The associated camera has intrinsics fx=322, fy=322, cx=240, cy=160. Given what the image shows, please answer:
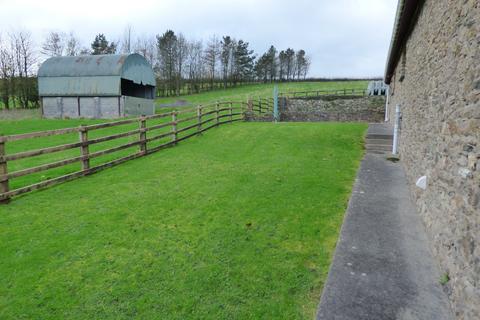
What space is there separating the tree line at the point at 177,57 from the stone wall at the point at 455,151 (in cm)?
4082

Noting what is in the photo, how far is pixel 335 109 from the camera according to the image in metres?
30.3

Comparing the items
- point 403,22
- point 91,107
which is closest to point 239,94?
point 91,107

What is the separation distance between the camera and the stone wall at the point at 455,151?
227cm

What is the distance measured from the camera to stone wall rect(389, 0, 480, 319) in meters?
2.27

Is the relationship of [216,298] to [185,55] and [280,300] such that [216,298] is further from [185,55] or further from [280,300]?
[185,55]

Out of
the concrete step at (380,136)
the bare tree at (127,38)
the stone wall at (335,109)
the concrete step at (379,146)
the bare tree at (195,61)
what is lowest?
the concrete step at (379,146)

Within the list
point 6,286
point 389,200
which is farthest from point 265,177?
point 6,286

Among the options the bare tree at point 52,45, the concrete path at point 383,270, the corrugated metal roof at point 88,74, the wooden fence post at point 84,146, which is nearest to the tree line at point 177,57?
the bare tree at point 52,45

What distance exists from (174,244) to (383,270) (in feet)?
7.18

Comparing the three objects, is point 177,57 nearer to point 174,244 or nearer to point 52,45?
point 52,45

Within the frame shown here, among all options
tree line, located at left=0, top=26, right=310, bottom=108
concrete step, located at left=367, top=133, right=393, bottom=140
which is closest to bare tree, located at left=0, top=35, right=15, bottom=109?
tree line, located at left=0, top=26, right=310, bottom=108

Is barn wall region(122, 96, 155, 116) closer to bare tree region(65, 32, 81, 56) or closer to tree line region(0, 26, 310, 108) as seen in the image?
tree line region(0, 26, 310, 108)

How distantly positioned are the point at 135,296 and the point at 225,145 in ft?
25.7

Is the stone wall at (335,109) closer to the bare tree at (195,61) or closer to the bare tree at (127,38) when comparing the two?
the bare tree at (195,61)
